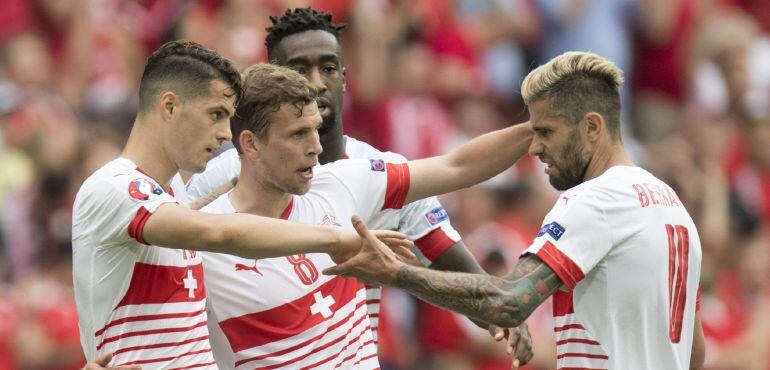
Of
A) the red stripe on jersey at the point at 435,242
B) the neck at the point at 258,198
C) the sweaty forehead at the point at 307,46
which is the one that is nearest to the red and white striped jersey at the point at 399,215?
the red stripe on jersey at the point at 435,242

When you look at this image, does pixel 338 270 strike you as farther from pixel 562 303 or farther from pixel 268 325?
pixel 562 303

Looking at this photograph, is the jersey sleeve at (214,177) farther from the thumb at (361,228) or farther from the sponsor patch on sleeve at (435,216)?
the thumb at (361,228)

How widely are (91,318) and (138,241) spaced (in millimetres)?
419

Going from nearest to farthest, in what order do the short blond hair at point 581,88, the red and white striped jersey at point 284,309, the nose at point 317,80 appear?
the short blond hair at point 581,88 → the red and white striped jersey at point 284,309 → the nose at point 317,80

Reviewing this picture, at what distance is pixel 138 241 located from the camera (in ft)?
17.8

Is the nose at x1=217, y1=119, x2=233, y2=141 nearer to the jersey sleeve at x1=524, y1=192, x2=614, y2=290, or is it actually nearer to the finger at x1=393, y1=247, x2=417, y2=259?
the finger at x1=393, y1=247, x2=417, y2=259

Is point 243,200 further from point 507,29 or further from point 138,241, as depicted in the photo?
point 507,29

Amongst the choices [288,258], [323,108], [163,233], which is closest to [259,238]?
[163,233]

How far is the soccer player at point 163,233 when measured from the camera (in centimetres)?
534

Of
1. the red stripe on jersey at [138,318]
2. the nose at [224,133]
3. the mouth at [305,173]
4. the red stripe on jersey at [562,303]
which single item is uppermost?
the nose at [224,133]

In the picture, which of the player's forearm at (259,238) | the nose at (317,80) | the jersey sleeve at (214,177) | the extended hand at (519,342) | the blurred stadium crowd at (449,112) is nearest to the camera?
the player's forearm at (259,238)

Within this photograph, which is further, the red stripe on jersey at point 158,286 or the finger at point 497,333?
the finger at point 497,333

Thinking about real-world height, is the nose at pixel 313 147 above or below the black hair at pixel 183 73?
below

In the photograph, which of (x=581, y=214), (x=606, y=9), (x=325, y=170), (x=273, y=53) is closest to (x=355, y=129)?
(x=606, y=9)
